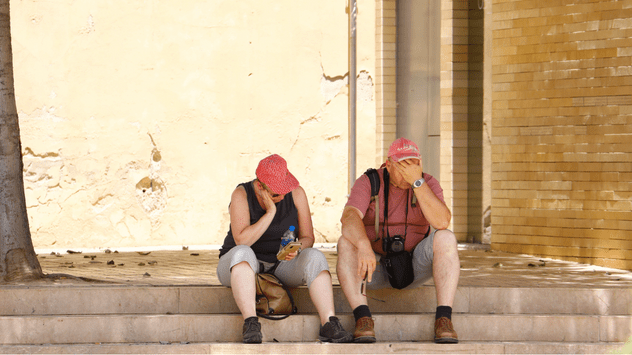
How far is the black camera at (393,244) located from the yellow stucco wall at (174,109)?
193 inches

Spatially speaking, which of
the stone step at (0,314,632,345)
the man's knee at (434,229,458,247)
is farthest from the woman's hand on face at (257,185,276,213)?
the man's knee at (434,229,458,247)

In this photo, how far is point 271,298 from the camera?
17.4 ft

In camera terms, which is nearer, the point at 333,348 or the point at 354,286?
the point at 333,348

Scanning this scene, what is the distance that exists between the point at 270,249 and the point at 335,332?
75 centimetres

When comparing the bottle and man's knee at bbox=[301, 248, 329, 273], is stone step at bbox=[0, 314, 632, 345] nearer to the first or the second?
man's knee at bbox=[301, 248, 329, 273]

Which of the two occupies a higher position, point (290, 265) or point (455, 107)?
point (455, 107)

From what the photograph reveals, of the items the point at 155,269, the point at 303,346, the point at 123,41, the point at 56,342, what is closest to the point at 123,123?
the point at 123,41

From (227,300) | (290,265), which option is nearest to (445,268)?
(290,265)

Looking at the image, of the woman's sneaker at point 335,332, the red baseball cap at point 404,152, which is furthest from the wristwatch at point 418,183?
the woman's sneaker at point 335,332

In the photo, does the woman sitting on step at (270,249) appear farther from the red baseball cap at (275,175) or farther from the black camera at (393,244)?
the black camera at (393,244)

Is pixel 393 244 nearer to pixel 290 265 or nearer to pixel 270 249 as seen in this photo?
pixel 290 265

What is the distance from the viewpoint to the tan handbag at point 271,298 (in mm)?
5242

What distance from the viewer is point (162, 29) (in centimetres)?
1023

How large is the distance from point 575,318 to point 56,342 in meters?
3.43
